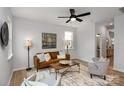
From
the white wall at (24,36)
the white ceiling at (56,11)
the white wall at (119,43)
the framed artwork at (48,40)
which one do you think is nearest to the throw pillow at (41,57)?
the white wall at (24,36)

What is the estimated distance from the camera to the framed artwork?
558 centimetres

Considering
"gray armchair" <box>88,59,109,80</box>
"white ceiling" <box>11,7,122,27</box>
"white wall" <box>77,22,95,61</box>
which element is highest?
"white ceiling" <box>11,7,122,27</box>

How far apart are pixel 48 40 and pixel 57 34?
0.81 m

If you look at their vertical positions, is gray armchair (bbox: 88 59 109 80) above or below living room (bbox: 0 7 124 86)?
below

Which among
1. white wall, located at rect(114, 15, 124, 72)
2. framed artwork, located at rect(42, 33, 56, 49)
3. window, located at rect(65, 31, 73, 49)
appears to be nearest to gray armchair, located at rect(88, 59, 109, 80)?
white wall, located at rect(114, 15, 124, 72)

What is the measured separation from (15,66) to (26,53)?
2.61 ft

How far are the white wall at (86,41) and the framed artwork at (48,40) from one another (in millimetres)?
2108

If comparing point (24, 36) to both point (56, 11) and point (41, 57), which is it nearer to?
point (41, 57)

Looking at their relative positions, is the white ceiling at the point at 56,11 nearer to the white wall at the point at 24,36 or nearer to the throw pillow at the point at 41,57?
the white wall at the point at 24,36

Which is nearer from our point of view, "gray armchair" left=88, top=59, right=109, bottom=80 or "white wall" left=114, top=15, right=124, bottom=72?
"gray armchair" left=88, top=59, right=109, bottom=80

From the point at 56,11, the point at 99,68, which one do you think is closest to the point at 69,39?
the point at 56,11

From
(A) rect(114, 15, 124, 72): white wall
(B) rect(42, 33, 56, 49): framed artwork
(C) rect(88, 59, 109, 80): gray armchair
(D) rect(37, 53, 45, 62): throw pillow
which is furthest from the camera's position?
(B) rect(42, 33, 56, 49): framed artwork

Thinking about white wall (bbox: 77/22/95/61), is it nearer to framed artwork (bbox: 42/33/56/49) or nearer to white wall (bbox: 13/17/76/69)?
framed artwork (bbox: 42/33/56/49)
